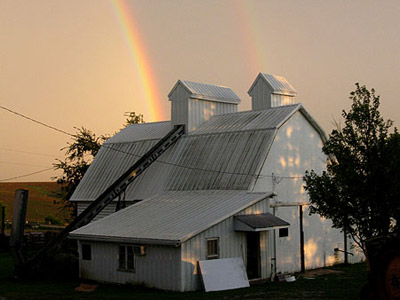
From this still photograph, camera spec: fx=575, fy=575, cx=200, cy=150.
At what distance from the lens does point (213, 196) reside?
28734 mm

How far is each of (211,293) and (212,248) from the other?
86.5 inches

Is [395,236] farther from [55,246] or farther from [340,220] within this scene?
[55,246]

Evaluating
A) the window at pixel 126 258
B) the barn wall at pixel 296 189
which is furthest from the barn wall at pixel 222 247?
the window at pixel 126 258

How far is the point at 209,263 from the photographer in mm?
23359

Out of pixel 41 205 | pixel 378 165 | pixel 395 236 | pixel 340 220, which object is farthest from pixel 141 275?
pixel 41 205

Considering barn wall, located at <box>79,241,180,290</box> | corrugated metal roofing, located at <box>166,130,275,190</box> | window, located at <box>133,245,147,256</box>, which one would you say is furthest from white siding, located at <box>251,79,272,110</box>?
window, located at <box>133,245,147,256</box>

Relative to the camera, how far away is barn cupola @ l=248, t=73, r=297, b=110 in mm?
37375

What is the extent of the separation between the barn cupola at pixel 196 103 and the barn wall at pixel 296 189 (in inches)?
265

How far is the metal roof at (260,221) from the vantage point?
951 inches

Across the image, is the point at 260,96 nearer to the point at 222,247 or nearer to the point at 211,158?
the point at 211,158

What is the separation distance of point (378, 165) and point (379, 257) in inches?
218

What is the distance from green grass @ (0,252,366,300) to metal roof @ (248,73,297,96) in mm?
13994

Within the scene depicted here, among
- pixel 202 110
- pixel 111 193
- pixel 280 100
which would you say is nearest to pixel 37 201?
pixel 202 110

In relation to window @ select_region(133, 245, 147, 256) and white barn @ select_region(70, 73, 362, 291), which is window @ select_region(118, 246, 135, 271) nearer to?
white barn @ select_region(70, 73, 362, 291)
